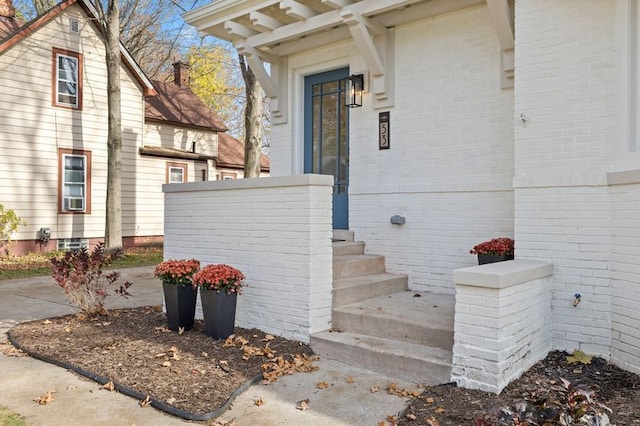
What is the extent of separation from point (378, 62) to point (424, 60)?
543mm

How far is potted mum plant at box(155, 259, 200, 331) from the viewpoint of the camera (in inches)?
196

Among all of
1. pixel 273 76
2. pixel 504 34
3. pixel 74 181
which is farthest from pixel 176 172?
pixel 504 34

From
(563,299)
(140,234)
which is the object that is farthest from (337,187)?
(140,234)

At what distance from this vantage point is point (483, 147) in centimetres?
545

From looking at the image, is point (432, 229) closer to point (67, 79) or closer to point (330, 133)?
point (330, 133)

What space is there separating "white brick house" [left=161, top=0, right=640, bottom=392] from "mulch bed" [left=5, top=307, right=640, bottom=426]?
0.64 feet

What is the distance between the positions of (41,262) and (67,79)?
471 cm

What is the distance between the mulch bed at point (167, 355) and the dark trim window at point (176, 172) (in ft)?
30.9

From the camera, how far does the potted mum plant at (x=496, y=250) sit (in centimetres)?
476

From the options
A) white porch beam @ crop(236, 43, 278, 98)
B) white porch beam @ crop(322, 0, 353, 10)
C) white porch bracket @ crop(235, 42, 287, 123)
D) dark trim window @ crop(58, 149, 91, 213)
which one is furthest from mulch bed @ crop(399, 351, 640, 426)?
dark trim window @ crop(58, 149, 91, 213)

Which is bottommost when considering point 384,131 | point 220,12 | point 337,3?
point 384,131

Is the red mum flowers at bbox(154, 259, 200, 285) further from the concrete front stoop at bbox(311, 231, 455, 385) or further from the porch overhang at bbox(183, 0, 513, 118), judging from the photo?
the porch overhang at bbox(183, 0, 513, 118)

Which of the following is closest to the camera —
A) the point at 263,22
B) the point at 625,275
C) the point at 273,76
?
the point at 625,275

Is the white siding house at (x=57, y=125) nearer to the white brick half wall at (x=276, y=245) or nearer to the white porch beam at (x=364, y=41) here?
the white brick half wall at (x=276, y=245)
